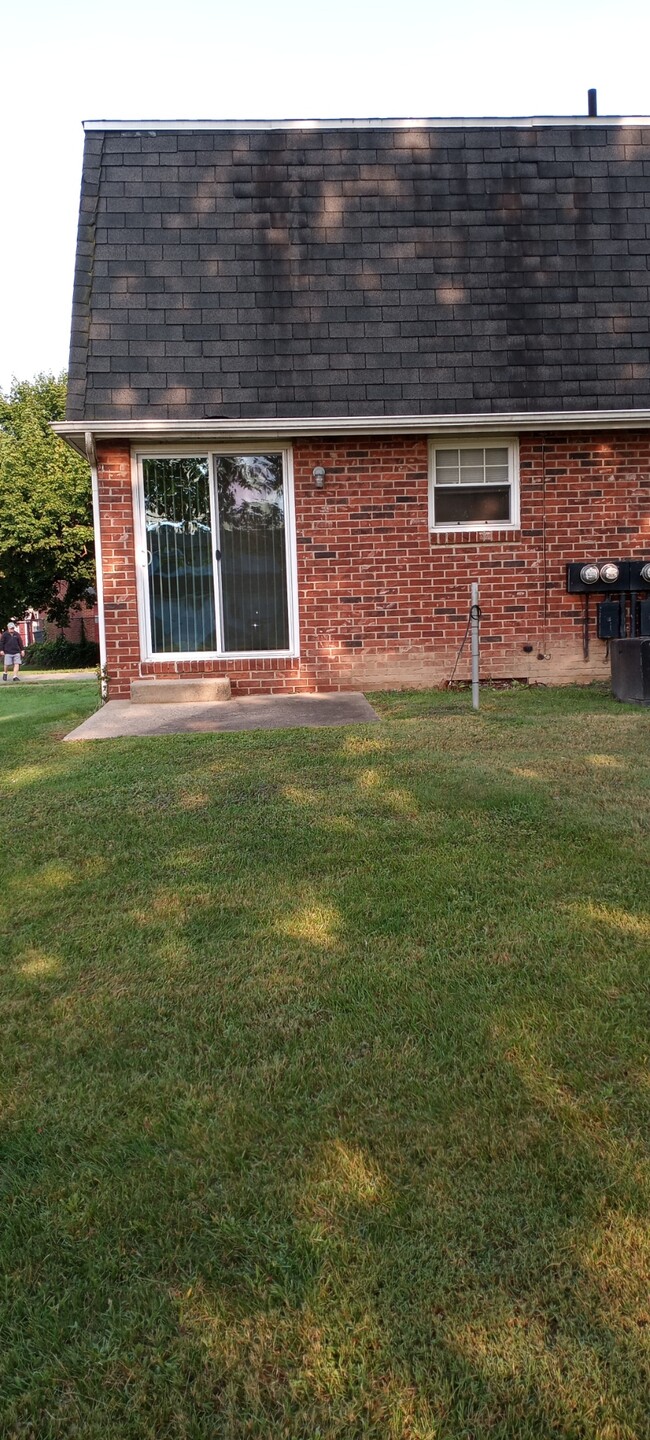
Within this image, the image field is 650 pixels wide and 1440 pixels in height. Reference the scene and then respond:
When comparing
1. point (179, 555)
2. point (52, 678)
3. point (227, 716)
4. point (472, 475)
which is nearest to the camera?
point (227, 716)

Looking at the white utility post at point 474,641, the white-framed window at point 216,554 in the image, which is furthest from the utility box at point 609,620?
the white-framed window at point 216,554

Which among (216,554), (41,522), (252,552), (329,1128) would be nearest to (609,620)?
(252,552)

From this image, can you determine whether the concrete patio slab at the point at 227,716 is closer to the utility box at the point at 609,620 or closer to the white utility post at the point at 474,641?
the white utility post at the point at 474,641

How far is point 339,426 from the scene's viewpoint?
904cm

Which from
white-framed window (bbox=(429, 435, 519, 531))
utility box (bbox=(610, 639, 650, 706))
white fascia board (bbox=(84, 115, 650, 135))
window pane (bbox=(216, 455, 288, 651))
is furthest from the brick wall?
white fascia board (bbox=(84, 115, 650, 135))

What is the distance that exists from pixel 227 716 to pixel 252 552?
2231mm

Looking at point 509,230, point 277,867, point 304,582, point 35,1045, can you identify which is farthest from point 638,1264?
point 509,230

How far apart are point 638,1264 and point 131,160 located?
10.6 m

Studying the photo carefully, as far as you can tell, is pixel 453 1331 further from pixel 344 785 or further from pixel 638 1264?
pixel 344 785

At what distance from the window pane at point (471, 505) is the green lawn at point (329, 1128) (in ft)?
18.2

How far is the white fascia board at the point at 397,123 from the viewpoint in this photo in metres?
9.86

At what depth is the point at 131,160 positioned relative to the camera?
31.9 ft

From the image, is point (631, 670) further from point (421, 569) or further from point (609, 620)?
point (421, 569)

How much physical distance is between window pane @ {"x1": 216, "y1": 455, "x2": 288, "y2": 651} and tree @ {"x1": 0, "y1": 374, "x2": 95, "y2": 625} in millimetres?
27338
